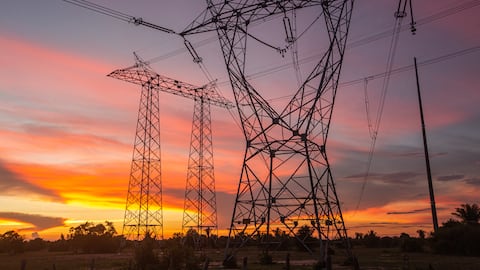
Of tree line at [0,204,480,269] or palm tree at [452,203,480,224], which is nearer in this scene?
tree line at [0,204,480,269]

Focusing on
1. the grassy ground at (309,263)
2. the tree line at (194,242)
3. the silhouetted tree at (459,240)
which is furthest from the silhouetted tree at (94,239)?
the silhouetted tree at (459,240)

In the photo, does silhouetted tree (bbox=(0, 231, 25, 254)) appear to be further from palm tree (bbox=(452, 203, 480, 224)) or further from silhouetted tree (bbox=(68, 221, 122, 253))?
palm tree (bbox=(452, 203, 480, 224))

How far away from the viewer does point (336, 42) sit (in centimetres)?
3578

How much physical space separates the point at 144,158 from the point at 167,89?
509 inches

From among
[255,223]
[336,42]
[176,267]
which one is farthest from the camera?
[255,223]

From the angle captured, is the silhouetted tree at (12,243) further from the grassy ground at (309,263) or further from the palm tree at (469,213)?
the palm tree at (469,213)

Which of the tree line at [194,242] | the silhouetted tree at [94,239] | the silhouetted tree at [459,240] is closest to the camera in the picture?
the tree line at [194,242]

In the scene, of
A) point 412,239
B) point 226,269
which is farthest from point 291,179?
point 412,239

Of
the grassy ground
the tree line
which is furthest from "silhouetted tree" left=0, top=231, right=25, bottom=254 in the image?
the grassy ground

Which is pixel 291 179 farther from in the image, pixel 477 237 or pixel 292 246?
pixel 292 246

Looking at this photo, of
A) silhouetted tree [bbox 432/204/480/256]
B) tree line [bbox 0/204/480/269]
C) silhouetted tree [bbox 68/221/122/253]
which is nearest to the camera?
tree line [bbox 0/204/480/269]

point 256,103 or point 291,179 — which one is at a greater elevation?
point 256,103

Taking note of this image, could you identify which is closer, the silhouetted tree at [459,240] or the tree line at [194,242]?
the tree line at [194,242]

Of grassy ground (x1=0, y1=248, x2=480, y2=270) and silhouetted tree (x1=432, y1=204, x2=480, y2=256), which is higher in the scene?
silhouetted tree (x1=432, y1=204, x2=480, y2=256)
